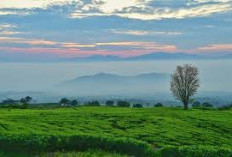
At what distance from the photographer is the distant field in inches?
1203

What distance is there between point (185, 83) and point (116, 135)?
74.1 metres

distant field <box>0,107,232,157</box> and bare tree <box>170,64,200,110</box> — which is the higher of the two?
bare tree <box>170,64,200,110</box>

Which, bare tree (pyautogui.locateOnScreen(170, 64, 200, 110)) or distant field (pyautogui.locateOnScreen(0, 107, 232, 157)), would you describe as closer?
distant field (pyautogui.locateOnScreen(0, 107, 232, 157))

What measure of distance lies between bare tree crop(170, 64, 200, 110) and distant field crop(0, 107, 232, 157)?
4338 cm

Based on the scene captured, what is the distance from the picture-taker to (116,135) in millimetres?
47000

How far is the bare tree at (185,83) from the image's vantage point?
117750mm

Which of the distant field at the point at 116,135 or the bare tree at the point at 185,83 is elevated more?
the bare tree at the point at 185,83

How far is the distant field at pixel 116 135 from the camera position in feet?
100

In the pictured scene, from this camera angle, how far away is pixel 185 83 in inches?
4668

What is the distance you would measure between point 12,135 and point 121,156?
8.53 m

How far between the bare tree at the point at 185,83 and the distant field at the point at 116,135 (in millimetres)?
43375

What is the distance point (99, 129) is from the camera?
52.6 meters

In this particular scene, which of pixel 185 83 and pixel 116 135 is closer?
pixel 116 135

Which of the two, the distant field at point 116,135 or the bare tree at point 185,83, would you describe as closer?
the distant field at point 116,135
